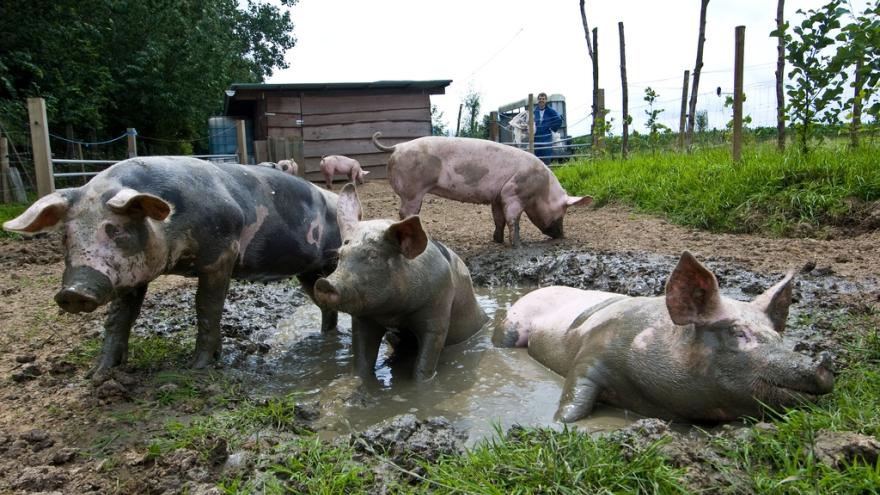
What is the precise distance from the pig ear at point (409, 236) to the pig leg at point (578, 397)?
37.0 inches

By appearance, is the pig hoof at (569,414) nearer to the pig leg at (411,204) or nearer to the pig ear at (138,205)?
the pig ear at (138,205)

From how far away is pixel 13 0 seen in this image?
13.9 meters

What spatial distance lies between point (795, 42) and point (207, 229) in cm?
653

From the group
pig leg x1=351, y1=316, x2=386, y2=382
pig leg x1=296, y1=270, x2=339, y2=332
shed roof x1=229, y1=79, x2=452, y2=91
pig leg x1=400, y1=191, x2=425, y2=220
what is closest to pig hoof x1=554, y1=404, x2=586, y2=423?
pig leg x1=351, y1=316, x2=386, y2=382

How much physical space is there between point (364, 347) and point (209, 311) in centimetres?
85

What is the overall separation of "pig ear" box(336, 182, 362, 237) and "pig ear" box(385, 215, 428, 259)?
359 millimetres

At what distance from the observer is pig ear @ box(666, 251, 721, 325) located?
255cm

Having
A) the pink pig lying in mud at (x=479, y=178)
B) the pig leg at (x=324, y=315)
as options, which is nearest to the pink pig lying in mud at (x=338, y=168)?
the pink pig lying in mud at (x=479, y=178)

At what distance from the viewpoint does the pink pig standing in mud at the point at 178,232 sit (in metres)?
2.93

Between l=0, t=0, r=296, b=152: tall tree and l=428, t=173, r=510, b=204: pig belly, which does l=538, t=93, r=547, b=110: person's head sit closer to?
l=428, t=173, r=510, b=204: pig belly

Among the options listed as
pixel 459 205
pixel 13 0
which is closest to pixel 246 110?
pixel 13 0

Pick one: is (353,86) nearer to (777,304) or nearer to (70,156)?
(70,156)

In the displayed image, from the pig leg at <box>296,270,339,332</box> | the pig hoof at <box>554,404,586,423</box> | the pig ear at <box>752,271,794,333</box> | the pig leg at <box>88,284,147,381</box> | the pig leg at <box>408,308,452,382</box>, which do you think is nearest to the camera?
the pig ear at <box>752,271,794,333</box>

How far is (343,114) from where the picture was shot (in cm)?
1678
